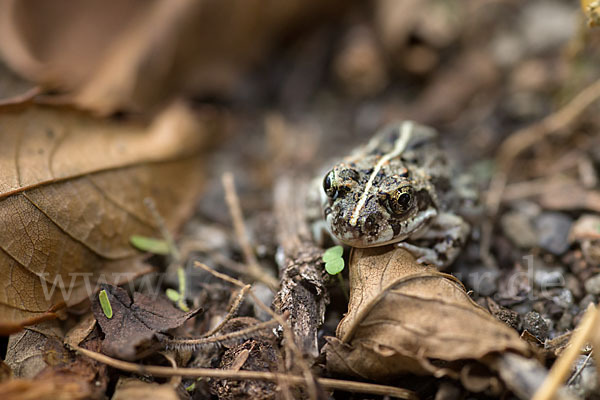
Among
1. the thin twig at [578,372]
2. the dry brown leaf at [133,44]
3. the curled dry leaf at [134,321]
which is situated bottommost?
the thin twig at [578,372]

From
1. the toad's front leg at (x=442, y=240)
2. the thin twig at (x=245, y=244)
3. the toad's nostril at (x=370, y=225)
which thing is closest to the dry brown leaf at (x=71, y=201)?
the thin twig at (x=245, y=244)

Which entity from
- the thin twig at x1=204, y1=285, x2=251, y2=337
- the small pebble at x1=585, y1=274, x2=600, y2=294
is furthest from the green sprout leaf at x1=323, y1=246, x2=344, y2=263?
the small pebble at x1=585, y1=274, x2=600, y2=294

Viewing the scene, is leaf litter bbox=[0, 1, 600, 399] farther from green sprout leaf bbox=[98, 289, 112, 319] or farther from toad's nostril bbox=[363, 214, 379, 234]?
toad's nostril bbox=[363, 214, 379, 234]

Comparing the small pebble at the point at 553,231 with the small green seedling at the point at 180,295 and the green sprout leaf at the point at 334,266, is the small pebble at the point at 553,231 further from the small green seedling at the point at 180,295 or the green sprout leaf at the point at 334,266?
the small green seedling at the point at 180,295

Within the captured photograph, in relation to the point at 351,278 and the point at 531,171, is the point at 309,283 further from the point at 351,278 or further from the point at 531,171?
the point at 531,171

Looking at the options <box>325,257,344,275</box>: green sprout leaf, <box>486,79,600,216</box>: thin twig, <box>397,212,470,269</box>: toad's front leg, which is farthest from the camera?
<box>486,79,600,216</box>: thin twig

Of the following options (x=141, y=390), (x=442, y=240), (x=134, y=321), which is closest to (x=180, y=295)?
(x=134, y=321)
